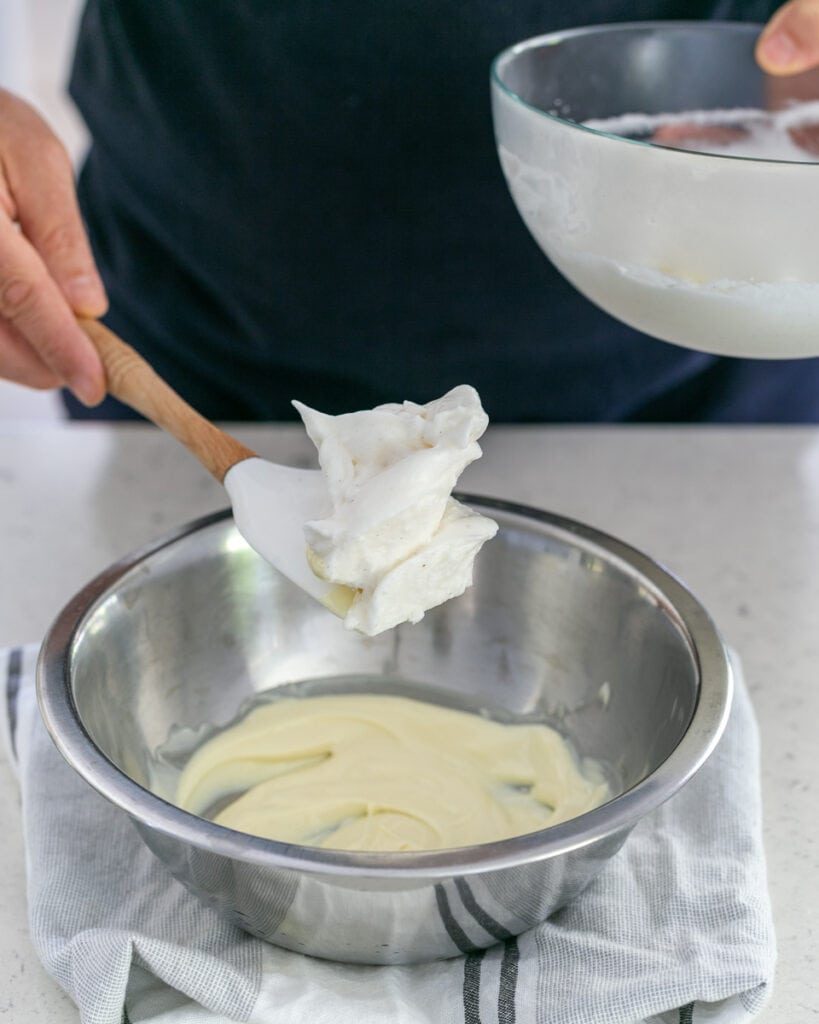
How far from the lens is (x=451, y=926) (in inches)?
27.5

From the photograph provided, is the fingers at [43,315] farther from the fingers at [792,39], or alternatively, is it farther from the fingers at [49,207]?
the fingers at [792,39]

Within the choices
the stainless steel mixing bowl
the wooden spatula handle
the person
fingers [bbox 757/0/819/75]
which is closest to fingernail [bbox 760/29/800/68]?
fingers [bbox 757/0/819/75]

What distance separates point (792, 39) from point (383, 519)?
49cm

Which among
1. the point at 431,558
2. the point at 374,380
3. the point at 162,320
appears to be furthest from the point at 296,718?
the point at 162,320

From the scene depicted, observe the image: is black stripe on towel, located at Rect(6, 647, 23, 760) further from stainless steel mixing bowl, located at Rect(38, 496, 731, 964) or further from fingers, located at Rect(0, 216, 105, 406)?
fingers, located at Rect(0, 216, 105, 406)

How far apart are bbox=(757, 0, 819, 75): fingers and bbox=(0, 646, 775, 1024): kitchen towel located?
1.73 feet

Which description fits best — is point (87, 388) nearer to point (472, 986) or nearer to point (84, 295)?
point (84, 295)

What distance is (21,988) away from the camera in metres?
0.74

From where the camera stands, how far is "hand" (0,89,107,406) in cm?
96

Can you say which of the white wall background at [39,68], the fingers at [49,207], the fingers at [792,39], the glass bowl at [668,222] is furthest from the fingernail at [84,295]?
the white wall background at [39,68]

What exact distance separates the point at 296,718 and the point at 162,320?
0.60m

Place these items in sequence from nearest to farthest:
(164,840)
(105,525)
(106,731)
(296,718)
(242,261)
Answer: (164,840)
(106,731)
(296,718)
(105,525)
(242,261)

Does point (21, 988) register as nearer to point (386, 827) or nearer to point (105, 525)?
point (386, 827)

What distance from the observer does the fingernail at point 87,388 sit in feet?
3.20
